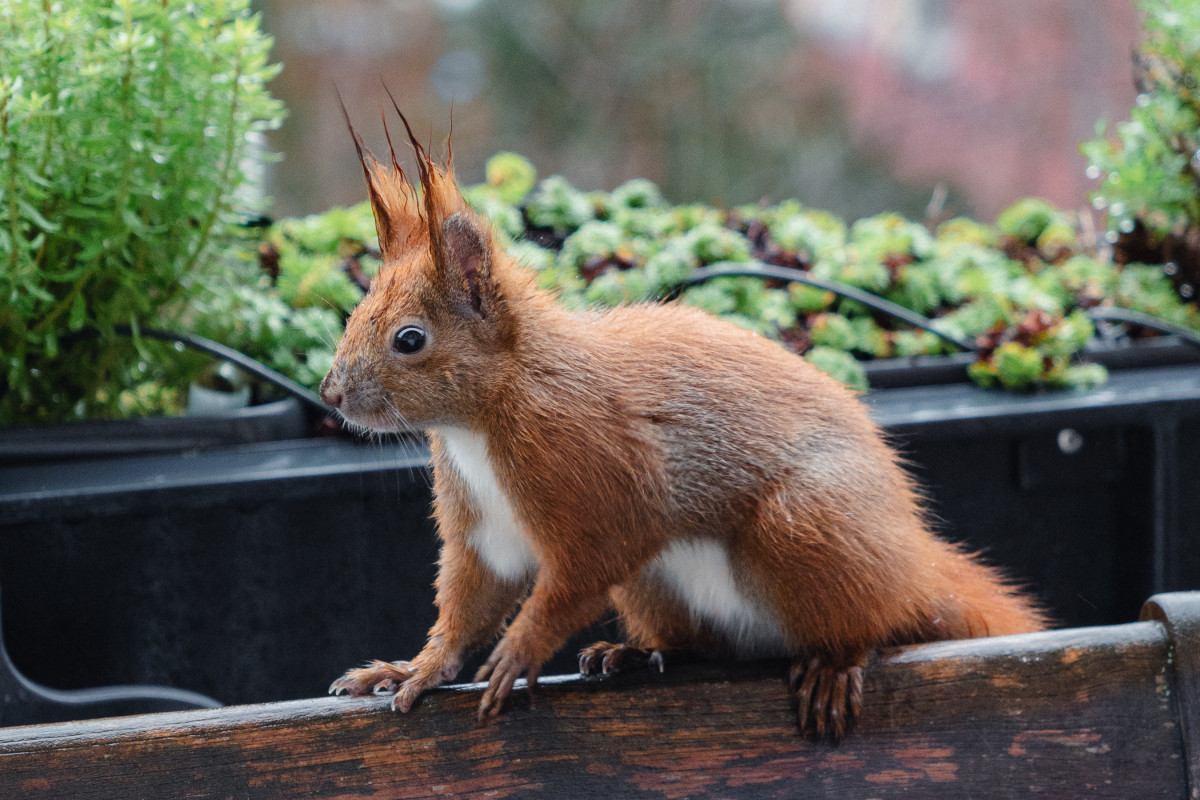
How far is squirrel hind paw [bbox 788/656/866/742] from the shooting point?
81cm

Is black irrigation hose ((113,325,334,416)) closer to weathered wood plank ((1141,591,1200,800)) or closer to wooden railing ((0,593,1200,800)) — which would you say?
wooden railing ((0,593,1200,800))

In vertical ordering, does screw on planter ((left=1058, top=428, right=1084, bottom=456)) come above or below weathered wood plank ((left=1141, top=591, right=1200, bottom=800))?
above

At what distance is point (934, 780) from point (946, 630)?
0.15 meters

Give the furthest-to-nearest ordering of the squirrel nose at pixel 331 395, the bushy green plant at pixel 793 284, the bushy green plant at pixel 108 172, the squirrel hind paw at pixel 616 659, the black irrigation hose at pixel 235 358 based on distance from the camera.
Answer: the bushy green plant at pixel 793 284, the black irrigation hose at pixel 235 358, the bushy green plant at pixel 108 172, the squirrel hind paw at pixel 616 659, the squirrel nose at pixel 331 395

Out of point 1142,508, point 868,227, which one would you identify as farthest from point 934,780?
point 868,227

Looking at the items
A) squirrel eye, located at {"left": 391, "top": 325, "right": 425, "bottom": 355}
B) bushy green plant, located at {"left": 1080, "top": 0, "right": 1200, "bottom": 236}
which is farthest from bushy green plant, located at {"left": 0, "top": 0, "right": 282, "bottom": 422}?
bushy green plant, located at {"left": 1080, "top": 0, "right": 1200, "bottom": 236}

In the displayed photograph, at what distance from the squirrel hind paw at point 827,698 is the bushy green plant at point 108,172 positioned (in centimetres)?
82

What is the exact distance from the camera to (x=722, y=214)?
2.01m

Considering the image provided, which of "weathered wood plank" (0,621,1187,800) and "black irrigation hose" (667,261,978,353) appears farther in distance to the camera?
"black irrigation hose" (667,261,978,353)

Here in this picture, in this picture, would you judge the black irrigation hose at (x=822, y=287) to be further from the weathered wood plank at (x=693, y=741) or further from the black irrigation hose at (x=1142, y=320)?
the weathered wood plank at (x=693, y=741)

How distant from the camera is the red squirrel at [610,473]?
78 centimetres

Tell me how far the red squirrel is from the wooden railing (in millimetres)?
34

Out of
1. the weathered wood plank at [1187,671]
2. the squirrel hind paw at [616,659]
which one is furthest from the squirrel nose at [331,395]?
the weathered wood plank at [1187,671]

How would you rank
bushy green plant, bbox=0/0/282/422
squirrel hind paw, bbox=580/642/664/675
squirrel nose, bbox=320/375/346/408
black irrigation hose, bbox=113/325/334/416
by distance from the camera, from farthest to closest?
black irrigation hose, bbox=113/325/334/416 → bushy green plant, bbox=0/0/282/422 → squirrel hind paw, bbox=580/642/664/675 → squirrel nose, bbox=320/375/346/408
